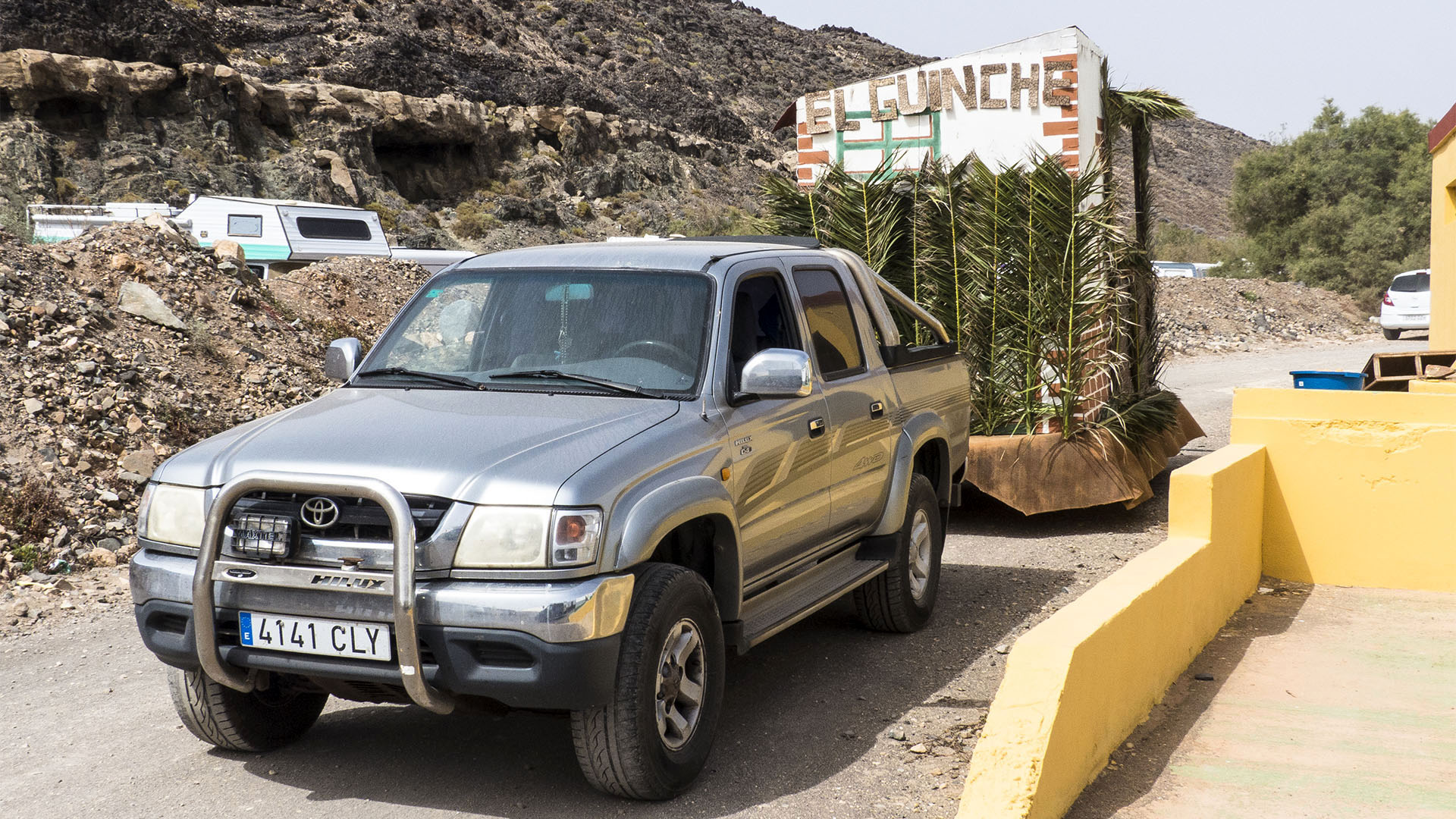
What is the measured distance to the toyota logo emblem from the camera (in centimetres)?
386

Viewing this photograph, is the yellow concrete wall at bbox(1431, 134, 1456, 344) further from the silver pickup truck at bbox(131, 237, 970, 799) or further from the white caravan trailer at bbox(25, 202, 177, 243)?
the white caravan trailer at bbox(25, 202, 177, 243)

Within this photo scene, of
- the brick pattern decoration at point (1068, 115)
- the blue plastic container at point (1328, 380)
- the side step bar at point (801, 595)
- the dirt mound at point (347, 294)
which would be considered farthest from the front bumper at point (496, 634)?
the dirt mound at point (347, 294)

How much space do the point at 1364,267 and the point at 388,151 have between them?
127ft

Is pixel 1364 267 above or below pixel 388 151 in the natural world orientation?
below

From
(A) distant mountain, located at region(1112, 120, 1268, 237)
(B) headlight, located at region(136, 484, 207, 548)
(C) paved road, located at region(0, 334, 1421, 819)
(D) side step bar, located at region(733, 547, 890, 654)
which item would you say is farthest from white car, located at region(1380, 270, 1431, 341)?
(A) distant mountain, located at region(1112, 120, 1268, 237)

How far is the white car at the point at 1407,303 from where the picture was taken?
102 ft

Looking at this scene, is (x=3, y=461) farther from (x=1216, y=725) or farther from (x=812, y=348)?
(x=1216, y=725)

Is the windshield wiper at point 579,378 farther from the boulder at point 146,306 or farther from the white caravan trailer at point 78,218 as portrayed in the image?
the white caravan trailer at point 78,218

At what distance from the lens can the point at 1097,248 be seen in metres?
9.42

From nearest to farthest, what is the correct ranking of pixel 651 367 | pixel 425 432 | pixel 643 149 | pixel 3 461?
1. pixel 425 432
2. pixel 651 367
3. pixel 3 461
4. pixel 643 149

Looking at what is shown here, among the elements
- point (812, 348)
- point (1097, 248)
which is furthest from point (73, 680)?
point (1097, 248)

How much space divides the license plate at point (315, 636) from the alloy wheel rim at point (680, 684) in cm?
88

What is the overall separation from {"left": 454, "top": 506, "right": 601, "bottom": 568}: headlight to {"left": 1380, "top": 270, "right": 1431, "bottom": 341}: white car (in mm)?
32440

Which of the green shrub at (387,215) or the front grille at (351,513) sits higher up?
the green shrub at (387,215)
